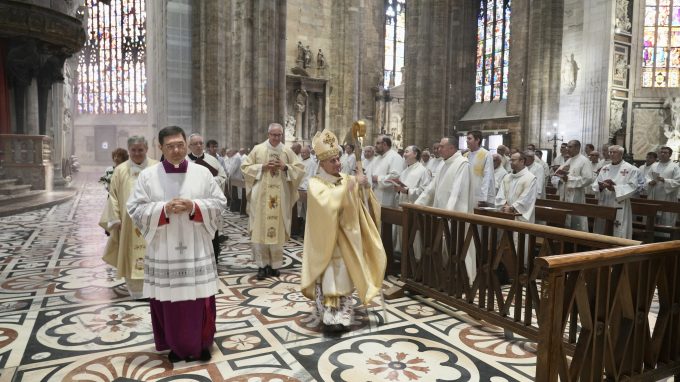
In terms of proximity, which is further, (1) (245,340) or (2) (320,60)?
(2) (320,60)

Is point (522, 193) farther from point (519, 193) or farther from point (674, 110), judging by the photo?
point (674, 110)

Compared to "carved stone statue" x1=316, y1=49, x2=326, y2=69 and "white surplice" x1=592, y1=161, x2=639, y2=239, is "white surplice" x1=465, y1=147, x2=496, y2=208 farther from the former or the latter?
"carved stone statue" x1=316, y1=49, x2=326, y2=69

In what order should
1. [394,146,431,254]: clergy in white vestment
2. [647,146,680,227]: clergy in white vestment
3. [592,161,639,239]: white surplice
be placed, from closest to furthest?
1. [394,146,431,254]: clergy in white vestment
2. [592,161,639,239]: white surplice
3. [647,146,680,227]: clergy in white vestment

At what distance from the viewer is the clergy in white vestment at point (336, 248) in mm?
4430

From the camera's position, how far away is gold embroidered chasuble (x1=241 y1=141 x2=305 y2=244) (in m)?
6.45

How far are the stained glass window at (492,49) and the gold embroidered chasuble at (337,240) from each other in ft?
75.6

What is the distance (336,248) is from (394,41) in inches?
1315

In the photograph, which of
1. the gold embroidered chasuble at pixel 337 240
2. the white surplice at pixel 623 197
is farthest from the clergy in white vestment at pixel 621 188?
the gold embroidered chasuble at pixel 337 240

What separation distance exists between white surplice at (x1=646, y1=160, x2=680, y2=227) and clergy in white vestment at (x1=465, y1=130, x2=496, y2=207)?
217 inches

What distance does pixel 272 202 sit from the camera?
657 cm

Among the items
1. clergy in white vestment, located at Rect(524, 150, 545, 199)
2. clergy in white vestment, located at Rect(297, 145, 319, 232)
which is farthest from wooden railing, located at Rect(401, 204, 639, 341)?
clergy in white vestment, located at Rect(524, 150, 545, 199)

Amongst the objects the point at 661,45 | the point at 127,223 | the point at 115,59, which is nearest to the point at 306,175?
the point at 127,223

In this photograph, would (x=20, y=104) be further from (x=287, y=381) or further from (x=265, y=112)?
(x=287, y=381)

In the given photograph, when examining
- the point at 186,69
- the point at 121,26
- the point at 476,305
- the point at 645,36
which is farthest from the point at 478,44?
the point at 121,26
